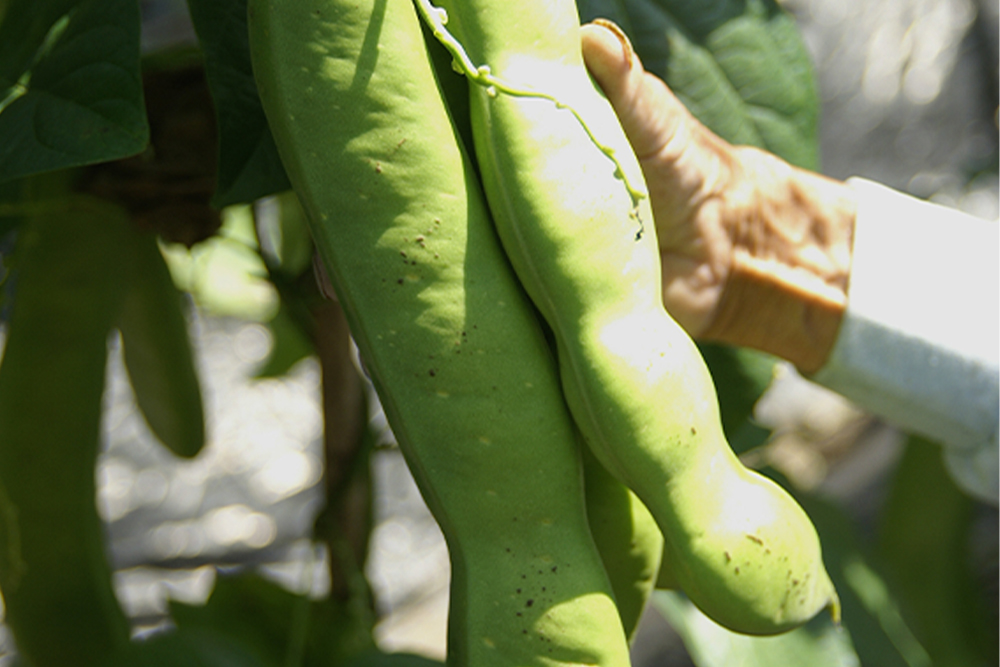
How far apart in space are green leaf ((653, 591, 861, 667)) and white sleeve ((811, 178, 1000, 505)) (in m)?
0.19

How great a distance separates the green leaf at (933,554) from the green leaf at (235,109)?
92 centimetres

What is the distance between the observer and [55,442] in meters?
0.61

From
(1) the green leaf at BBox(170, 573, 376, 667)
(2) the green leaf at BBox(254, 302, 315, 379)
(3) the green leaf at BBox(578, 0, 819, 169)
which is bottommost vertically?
(2) the green leaf at BBox(254, 302, 315, 379)

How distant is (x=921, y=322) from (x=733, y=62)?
0.77 ft

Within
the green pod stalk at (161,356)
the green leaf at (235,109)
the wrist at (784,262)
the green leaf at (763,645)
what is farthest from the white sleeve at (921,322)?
the green pod stalk at (161,356)

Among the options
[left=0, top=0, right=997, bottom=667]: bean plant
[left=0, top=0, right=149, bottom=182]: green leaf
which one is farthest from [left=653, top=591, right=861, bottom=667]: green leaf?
[left=0, top=0, right=149, bottom=182]: green leaf

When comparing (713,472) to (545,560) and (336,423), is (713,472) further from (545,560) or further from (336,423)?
(336,423)

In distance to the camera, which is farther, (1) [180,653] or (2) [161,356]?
(2) [161,356]

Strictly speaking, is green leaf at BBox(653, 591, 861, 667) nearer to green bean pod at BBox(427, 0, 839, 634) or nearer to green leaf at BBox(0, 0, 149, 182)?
green bean pod at BBox(427, 0, 839, 634)

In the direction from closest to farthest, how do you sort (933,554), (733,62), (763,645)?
(733,62)
(763,645)
(933,554)

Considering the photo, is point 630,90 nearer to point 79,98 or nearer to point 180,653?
point 79,98

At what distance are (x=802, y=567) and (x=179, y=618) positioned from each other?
21.0 inches

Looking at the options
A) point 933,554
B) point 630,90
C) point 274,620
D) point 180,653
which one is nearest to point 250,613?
point 274,620

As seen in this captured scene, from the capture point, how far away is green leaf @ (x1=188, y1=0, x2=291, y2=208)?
0.43 m
